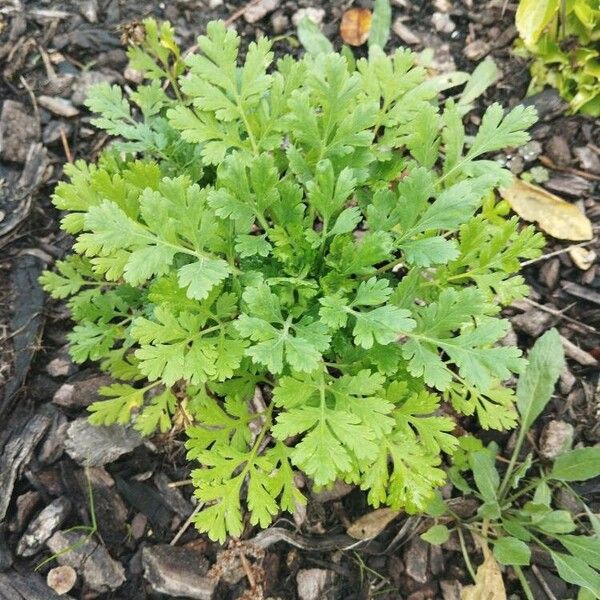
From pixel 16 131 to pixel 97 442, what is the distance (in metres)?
1.48

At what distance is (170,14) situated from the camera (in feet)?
10.6

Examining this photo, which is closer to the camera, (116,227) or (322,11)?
(116,227)

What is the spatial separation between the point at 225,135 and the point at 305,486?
1388mm

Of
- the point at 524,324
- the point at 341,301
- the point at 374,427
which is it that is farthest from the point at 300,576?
the point at 524,324

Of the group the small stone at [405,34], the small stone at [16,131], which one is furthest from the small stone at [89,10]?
the small stone at [405,34]

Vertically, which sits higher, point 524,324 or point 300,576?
point 524,324

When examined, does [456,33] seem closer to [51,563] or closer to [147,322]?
[147,322]

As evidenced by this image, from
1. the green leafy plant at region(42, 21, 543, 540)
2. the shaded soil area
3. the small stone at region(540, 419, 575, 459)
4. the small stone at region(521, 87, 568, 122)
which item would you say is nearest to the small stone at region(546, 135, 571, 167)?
the shaded soil area

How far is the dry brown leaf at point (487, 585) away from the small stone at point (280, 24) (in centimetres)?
259

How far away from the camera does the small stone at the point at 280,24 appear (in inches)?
128

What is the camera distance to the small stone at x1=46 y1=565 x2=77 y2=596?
7.74ft

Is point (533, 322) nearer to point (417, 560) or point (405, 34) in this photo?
point (417, 560)

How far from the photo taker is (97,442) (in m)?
2.54

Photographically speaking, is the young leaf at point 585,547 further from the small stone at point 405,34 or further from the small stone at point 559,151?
the small stone at point 405,34
